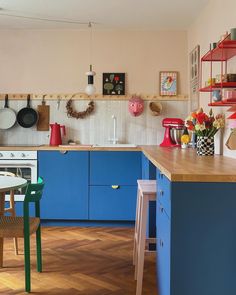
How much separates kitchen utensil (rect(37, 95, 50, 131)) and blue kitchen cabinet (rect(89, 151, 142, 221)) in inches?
34.4

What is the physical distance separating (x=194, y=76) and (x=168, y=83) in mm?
507

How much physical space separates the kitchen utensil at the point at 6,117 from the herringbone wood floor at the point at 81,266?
1431 mm

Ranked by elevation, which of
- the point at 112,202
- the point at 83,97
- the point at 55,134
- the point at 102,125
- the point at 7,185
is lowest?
the point at 112,202

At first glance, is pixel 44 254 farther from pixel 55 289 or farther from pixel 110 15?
pixel 110 15

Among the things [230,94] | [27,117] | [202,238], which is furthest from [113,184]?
[202,238]

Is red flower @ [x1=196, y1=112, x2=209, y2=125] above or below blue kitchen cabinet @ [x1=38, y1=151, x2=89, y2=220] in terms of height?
above

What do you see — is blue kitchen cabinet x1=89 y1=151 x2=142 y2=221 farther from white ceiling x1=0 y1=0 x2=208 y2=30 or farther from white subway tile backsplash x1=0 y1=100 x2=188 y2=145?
white ceiling x1=0 y1=0 x2=208 y2=30

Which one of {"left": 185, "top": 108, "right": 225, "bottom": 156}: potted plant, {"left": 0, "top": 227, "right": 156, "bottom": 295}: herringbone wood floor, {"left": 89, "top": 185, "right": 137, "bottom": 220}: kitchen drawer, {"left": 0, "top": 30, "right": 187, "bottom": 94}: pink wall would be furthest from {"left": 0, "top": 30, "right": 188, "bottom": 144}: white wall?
{"left": 185, "top": 108, "right": 225, "bottom": 156}: potted plant

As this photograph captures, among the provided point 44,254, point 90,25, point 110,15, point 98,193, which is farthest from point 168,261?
point 90,25

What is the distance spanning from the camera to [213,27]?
3664 millimetres

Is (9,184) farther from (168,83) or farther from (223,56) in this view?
(168,83)

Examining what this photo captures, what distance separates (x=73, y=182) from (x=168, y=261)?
9.07 ft

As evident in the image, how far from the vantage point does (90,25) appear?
4801mm

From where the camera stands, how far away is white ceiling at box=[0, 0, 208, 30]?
397 centimetres
